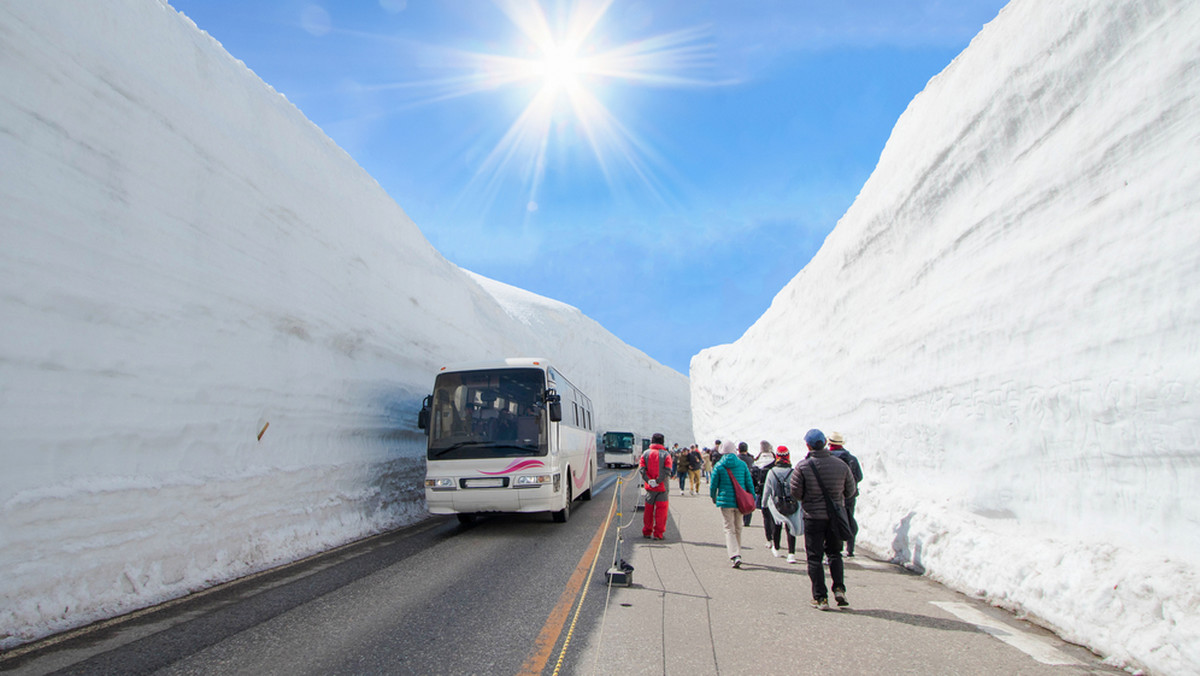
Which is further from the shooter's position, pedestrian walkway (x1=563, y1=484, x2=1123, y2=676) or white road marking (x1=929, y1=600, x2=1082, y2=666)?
white road marking (x1=929, y1=600, x2=1082, y2=666)

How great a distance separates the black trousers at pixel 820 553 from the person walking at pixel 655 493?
376cm

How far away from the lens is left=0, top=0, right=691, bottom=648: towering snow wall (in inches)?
208

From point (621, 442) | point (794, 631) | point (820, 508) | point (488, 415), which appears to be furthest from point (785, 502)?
point (621, 442)

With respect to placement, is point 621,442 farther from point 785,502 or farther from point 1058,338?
point 1058,338

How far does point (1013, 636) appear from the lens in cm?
429

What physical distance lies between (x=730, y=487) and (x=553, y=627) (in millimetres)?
3624

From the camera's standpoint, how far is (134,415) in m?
6.29

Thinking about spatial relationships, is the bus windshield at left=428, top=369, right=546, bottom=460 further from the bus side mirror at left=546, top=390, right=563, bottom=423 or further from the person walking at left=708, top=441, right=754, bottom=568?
the person walking at left=708, top=441, right=754, bottom=568

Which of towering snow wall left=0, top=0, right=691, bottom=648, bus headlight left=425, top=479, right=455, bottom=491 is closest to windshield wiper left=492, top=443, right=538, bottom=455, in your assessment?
bus headlight left=425, top=479, right=455, bottom=491

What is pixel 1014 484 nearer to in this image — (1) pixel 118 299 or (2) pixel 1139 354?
(2) pixel 1139 354

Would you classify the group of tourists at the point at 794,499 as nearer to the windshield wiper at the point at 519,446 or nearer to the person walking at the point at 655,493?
the person walking at the point at 655,493

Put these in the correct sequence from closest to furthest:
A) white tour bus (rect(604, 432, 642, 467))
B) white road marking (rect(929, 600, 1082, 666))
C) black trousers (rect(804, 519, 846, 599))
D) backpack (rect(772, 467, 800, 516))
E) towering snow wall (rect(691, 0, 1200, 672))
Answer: white road marking (rect(929, 600, 1082, 666))
towering snow wall (rect(691, 0, 1200, 672))
black trousers (rect(804, 519, 846, 599))
backpack (rect(772, 467, 800, 516))
white tour bus (rect(604, 432, 642, 467))

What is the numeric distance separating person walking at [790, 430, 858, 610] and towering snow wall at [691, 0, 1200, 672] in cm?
152

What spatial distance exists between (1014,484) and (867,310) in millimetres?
8455
